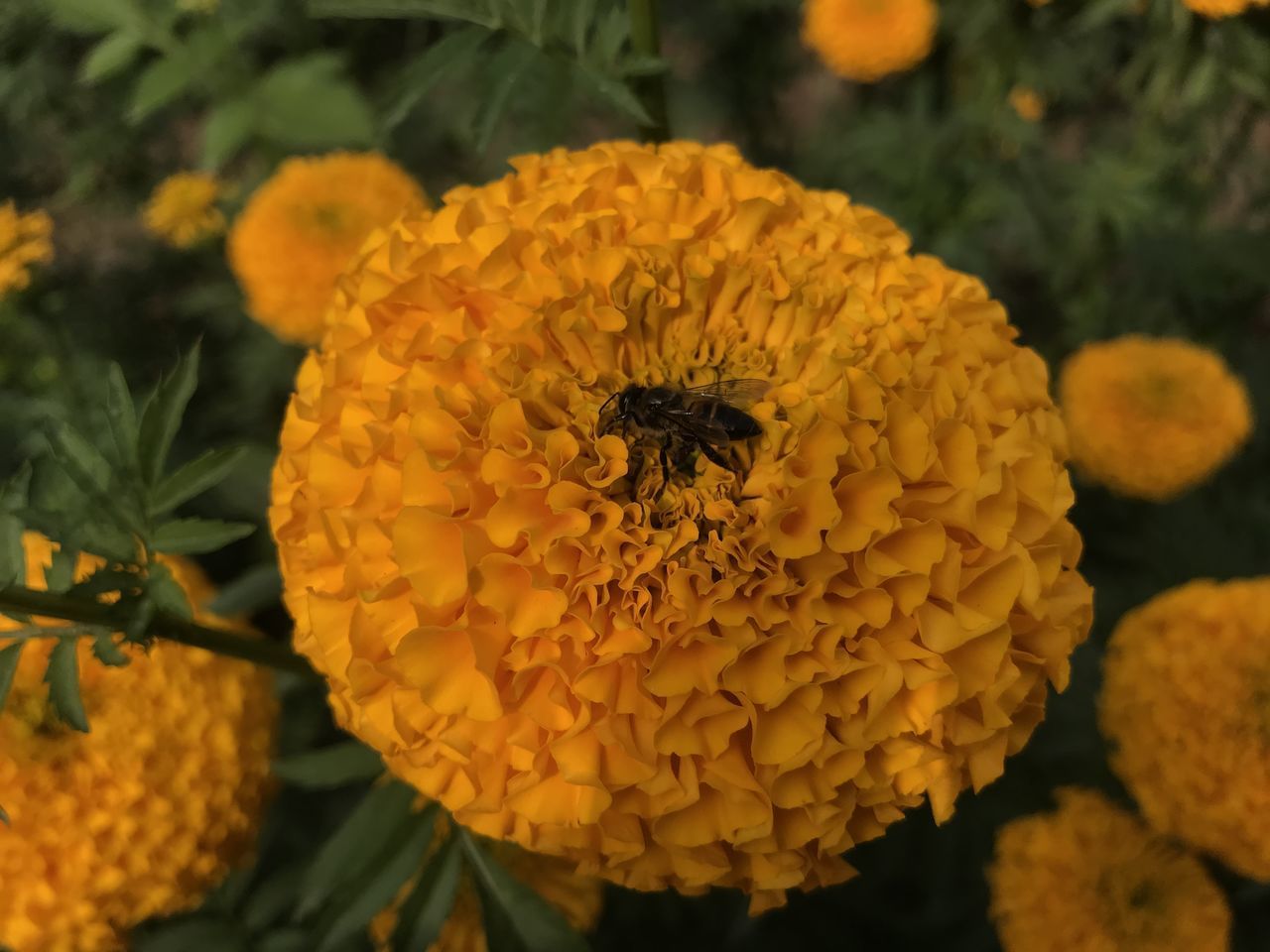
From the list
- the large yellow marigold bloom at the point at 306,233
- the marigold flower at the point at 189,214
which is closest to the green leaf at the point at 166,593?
the large yellow marigold bloom at the point at 306,233

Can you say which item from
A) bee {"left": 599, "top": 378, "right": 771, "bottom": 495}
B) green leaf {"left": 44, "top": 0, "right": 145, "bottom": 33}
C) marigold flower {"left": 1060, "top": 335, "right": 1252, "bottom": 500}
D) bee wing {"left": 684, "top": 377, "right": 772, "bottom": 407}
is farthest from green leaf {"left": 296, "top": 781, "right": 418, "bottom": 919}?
marigold flower {"left": 1060, "top": 335, "right": 1252, "bottom": 500}

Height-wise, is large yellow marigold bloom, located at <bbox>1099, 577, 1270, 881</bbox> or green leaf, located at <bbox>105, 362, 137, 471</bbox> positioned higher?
green leaf, located at <bbox>105, 362, 137, 471</bbox>

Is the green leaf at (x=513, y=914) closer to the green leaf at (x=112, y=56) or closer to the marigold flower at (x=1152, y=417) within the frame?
the green leaf at (x=112, y=56)

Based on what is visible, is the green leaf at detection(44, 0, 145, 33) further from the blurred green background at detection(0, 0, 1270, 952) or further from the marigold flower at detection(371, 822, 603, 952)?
the marigold flower at detection(371, 822, 603, 952)

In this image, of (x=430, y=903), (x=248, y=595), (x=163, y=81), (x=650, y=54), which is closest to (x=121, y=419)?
(x=248, y=595)

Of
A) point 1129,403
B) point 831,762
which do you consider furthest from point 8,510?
point 1129,403

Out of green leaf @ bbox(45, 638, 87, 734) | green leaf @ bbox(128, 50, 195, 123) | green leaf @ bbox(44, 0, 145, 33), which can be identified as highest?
green leaf @ bbox(44, 0, 145, 33)
